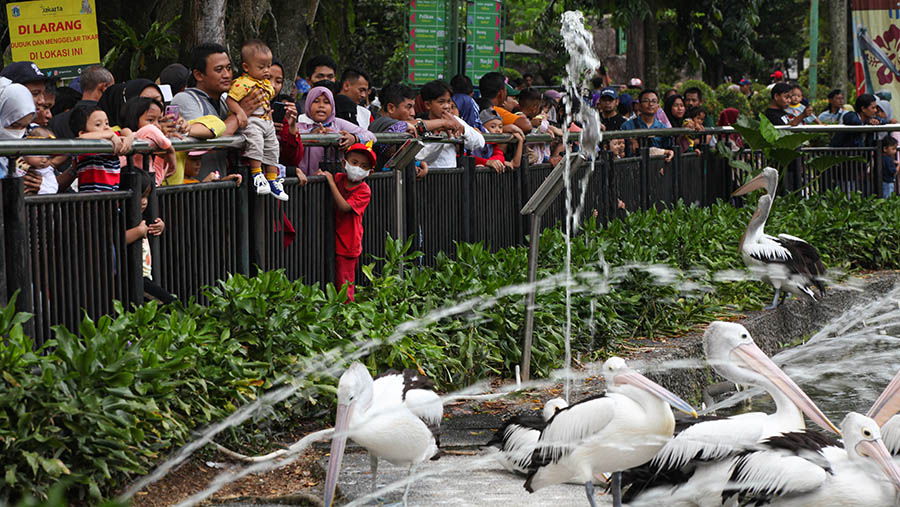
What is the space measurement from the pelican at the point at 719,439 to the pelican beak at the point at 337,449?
4.00ft

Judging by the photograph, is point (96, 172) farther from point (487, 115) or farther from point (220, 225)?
point (487, 115)

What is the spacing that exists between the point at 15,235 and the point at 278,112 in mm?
2701

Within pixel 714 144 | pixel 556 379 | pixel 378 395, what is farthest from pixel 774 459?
pixel 714 144

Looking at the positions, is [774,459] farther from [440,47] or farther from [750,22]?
[750,22]

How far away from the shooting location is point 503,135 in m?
9.61

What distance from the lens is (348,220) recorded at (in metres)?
7.85

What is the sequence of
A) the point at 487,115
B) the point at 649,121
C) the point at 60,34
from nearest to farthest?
the point at 487,115
the point at 60,34
the point at 649,121

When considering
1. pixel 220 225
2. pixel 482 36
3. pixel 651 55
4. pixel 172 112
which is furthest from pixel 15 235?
pixel 651 55

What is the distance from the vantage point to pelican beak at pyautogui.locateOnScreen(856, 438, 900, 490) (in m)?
4.33

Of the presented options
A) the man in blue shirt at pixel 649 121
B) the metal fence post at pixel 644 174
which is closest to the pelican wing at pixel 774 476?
the metal fence post at pixel 644 174

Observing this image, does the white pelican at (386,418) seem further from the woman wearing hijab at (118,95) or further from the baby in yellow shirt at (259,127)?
the woman wearing hijab at (118,95)

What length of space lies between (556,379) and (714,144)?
26.0ft

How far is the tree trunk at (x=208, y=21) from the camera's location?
13.4 meters

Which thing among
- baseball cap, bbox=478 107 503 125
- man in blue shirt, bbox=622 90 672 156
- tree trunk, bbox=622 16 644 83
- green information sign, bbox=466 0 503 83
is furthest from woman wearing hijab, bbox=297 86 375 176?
tree trunk, bbox=622 16 644 83
